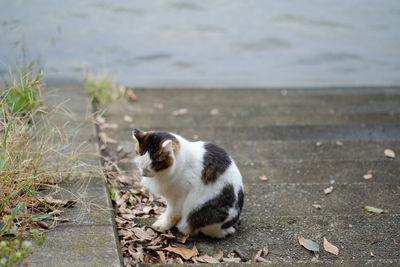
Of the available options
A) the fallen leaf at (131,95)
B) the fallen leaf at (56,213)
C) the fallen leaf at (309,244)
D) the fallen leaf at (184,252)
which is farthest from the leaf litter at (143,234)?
the fallen leaf at (131,95)

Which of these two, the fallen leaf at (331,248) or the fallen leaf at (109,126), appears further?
the fallen leaf at (109,126)

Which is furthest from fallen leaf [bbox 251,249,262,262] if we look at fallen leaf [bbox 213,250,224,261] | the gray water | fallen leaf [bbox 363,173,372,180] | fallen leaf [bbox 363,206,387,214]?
the gray water

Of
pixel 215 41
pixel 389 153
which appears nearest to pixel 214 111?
pixel 389 153

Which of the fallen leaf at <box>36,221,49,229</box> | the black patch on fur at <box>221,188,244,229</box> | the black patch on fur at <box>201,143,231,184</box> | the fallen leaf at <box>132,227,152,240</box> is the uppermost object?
the black patch on fur at <box>201,143,231,184</box>

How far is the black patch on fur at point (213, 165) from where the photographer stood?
2.76 m

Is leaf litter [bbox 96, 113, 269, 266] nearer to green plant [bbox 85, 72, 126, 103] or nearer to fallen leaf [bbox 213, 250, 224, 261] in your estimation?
fallen leaf [bbox 213, 250, 224, 261]

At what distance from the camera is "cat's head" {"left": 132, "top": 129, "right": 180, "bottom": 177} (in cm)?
257

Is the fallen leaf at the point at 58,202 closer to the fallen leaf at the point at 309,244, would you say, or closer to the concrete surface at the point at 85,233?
the concrete surface at the point at 85,233

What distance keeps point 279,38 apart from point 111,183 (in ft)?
21.6

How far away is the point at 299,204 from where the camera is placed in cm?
330

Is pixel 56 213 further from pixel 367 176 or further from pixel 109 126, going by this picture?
pixel 367 176

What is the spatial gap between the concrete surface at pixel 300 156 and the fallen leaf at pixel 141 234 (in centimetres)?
32

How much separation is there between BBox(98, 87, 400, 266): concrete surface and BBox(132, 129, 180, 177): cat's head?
0.60 metres

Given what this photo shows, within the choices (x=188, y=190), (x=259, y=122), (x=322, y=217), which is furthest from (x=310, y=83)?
(x=188, y=190)
